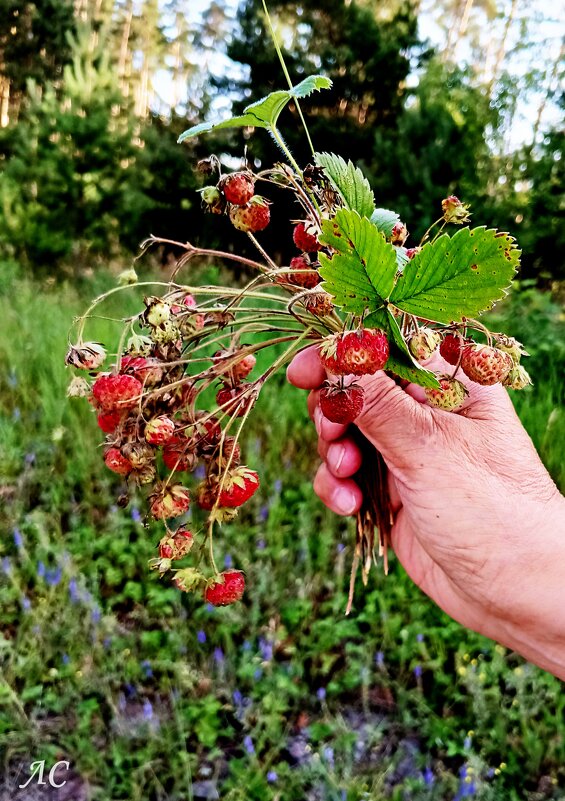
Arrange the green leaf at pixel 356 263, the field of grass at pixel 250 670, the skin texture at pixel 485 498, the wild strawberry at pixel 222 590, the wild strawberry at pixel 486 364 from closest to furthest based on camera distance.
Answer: the green leaf at pixel 356 263
the wild strawberry at pixel 486 364
the wild strawberry at pixel 222 590
the skin texture at pixel 485 498
the field of grass at pixel 250 670

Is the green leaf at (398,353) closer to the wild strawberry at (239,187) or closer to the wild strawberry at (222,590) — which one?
the wild strawberry at (239,187)

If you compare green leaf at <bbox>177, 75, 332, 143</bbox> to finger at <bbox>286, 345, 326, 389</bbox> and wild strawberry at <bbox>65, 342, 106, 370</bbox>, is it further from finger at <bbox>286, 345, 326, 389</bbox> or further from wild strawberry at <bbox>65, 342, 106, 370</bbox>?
finger at <bbox>286, 345, 326, 389</bbox>

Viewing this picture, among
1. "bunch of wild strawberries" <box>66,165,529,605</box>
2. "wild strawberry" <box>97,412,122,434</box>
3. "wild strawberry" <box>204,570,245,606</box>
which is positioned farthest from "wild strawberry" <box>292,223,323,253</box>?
"wild strawberry" <box>204,570,245,606</box>

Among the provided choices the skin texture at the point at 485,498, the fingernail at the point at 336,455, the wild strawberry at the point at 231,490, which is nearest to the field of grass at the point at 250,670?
the skin texture at the point at 485,498

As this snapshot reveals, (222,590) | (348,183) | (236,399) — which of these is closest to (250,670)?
(222,590)

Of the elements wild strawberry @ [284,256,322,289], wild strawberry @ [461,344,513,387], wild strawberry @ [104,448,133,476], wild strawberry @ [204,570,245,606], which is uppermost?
wild strawberry @ [284,256,322,289]

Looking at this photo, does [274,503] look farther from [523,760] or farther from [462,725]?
[523,760]

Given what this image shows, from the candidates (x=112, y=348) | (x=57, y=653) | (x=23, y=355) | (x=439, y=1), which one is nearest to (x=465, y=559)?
(x=57, y=653)
